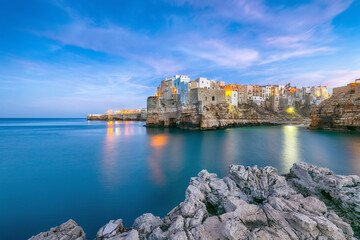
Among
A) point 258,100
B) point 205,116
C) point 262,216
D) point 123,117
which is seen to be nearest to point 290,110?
point 258,100

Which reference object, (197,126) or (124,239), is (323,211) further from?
(197,126)

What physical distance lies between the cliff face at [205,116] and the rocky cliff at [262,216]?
30134 mm

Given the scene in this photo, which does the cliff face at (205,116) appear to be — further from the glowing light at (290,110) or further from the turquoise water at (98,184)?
the turquoise water at (98,184)

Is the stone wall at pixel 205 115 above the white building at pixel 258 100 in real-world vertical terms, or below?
below

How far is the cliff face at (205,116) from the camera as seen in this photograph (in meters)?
36.9

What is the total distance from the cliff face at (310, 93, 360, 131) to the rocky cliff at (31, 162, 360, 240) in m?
33.0

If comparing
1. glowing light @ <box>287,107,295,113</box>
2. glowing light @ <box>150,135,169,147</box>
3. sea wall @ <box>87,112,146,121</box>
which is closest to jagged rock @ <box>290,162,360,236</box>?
glowing light @ <box>150,135,169,147</box>

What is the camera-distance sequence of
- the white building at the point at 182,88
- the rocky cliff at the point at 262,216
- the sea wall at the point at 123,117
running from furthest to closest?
the sea wall at the point at 123,117 < the white building at the point at 182,88 < the rocky cliff at the point at 262,216

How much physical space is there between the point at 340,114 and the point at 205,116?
2481 cm

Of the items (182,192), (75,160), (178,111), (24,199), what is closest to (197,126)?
(178,111)

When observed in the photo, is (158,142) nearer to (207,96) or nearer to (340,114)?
(207,96)

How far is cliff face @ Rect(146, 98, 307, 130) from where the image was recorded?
3688cm

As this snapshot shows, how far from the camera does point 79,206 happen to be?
284 inches

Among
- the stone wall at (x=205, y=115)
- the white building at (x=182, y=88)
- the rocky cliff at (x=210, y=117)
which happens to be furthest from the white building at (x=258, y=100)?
the white building at (x=182, y=88)
